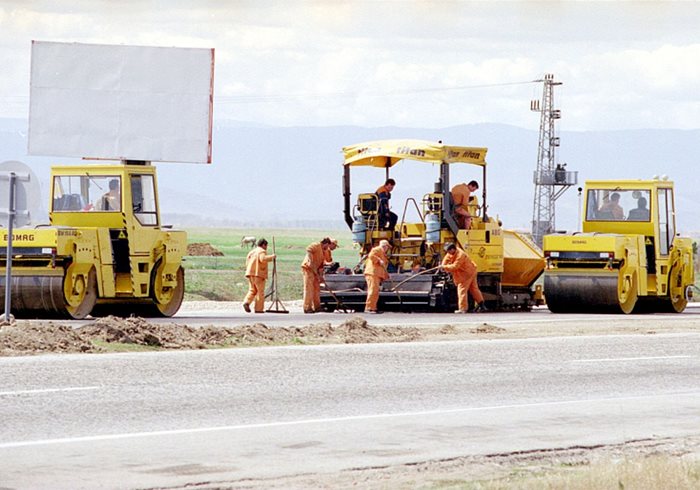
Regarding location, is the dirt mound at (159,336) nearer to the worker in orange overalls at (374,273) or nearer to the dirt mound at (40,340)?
the dirt mound at (40,340)

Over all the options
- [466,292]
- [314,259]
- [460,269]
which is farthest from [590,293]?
[314,259]

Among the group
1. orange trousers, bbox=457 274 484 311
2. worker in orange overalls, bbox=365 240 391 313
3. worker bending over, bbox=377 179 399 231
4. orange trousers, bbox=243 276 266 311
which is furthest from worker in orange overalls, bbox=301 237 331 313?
orange trousers, bbox=457 274 484 311

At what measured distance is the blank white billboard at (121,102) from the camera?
42.2m

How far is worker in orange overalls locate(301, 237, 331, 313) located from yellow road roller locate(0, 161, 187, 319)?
3038mm

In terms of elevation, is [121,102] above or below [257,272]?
above

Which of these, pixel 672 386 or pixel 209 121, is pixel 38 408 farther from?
pixel 209 121

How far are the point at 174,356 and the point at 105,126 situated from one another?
27.5 meters

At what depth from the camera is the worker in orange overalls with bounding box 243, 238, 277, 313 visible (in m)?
30.1

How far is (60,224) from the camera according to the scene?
2723 centimetres

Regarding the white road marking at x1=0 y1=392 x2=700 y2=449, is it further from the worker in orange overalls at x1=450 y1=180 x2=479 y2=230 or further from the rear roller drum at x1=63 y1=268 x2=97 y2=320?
the worker in orange overalls at x1=450 y1=180 x2=479 y2=230

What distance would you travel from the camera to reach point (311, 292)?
3070 centimetres

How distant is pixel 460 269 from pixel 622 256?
10.9ft

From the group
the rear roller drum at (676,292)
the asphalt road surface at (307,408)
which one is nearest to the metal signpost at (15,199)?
the asphalt road surface at (307,408)

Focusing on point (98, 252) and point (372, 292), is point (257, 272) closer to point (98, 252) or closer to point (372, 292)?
point (372, 292)
